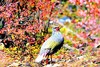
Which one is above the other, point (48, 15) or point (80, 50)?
point (48, 15)

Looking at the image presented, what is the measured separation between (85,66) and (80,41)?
3.58 meters

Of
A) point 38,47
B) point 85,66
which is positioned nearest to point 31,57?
point 38,47

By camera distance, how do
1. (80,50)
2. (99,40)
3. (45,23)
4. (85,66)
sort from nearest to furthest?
(85,66) → (99,40) → (80,50) → (45,23)

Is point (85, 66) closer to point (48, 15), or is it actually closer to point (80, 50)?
point (80, 50)

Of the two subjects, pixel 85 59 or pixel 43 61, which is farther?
pixel 43 61

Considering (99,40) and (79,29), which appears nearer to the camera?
(99,40)

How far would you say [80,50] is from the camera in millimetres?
10812

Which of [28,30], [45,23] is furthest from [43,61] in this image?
[45,23]

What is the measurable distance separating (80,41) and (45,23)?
1.60 m

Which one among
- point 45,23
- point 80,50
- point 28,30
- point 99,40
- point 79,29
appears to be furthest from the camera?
point 79,29

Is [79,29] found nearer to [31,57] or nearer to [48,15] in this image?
[48,15]

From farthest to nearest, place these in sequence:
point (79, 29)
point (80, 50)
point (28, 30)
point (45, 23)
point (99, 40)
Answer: point (79, 29) → point (45, 23) → point (28, 30) → point (80, 50) → point (99, 40)

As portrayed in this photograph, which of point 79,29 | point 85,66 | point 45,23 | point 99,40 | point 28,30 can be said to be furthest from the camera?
point 79,29

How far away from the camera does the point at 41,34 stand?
12844 mm
